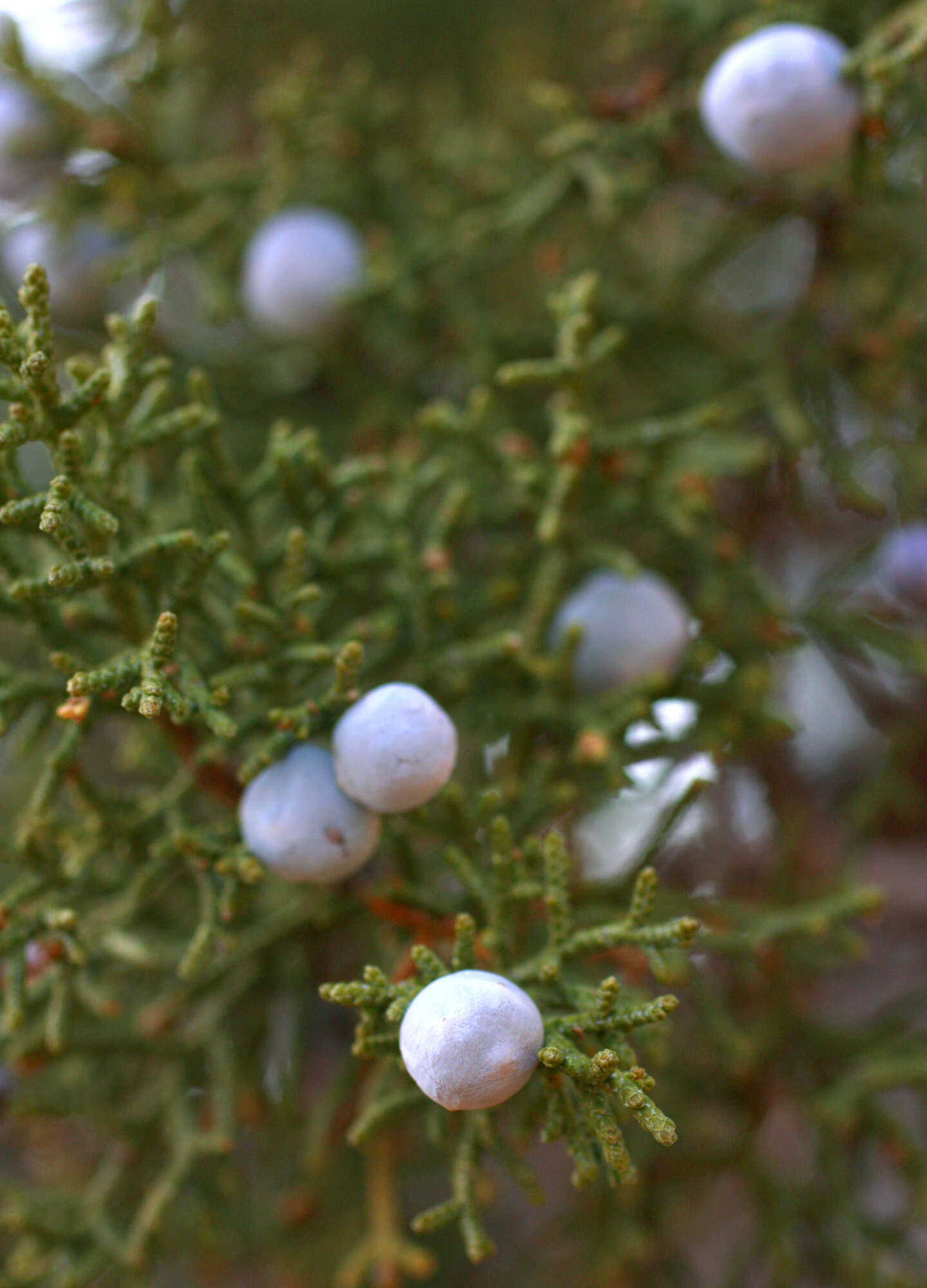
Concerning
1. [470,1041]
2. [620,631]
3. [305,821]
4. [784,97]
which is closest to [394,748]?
[305,821]

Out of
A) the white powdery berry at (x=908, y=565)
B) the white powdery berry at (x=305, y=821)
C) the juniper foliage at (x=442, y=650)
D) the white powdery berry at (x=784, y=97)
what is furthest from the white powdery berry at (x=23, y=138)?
the white powdery berry at (x=908, y=565)

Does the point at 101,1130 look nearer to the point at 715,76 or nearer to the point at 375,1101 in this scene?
the point at 375,1101

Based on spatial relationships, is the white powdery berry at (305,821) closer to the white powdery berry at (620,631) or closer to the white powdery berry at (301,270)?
the white powdery berry at (620,631)

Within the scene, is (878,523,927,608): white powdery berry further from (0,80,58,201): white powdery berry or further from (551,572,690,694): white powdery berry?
(0,80,58,201): white powdery berry

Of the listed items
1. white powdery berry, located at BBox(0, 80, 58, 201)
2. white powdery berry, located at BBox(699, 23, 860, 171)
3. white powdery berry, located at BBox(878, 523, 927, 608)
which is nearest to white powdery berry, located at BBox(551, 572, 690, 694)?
white powdery berry, located at BBox(878, 523, 927, 608)

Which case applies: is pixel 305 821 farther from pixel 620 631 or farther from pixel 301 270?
pixel 301 270
